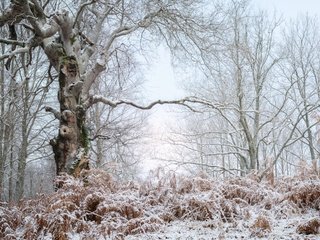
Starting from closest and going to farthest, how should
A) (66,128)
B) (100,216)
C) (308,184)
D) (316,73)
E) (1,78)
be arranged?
(100,216) → (308,184) → (66,128) → (1,78) → (316,73)

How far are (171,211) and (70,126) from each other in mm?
3554

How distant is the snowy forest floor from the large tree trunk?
1.62m

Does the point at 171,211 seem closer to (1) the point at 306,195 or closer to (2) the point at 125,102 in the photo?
(1) the point at 306,195

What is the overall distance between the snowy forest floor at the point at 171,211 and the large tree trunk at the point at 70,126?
1.62 meters

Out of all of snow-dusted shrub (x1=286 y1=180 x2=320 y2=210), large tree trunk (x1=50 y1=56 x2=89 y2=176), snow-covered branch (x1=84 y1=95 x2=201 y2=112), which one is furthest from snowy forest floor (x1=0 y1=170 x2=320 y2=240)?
snow-covered branch (x1=84 y1=95 x2=201 y2=112)

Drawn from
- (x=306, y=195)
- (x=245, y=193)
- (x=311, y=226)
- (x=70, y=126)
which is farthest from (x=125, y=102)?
(x=311, y=226)

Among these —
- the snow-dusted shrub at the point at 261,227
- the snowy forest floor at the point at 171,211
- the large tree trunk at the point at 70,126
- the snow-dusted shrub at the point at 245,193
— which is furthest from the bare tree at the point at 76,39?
the snow-dusted shrub at the point at 261,227

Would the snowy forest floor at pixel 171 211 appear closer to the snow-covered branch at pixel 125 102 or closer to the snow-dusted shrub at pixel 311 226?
the snow-dusted shrub at pixel 311 226

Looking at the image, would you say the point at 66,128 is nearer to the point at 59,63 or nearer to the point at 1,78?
the point at 59,63

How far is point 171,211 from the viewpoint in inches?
200

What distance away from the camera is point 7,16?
7.59 m

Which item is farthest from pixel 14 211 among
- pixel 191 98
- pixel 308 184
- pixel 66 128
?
pixel 191 98

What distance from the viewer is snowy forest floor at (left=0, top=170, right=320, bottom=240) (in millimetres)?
4207

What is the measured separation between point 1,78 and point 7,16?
26.6 ft
